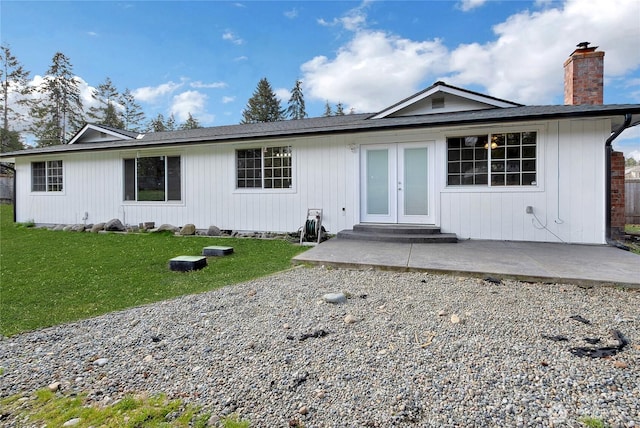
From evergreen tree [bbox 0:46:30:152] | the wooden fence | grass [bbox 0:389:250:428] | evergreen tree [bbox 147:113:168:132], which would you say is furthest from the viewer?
evergreen tree [bbox 147:113:168:132]

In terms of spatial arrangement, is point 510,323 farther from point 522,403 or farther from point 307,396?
point 307,396

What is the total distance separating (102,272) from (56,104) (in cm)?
3048

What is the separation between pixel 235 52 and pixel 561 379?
16.1m

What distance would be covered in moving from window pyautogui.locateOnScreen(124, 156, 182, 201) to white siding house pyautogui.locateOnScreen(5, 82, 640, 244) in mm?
33

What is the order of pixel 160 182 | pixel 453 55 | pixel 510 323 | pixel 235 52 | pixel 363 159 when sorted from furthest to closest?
pixel 235 52
pixel 453 55
pixel 160 182
pixel 363 159
pixel 510 323

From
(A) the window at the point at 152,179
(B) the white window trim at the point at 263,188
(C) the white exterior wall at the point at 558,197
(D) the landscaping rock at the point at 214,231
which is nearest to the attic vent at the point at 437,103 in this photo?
(C) the white exterior wall at the point at 558,197

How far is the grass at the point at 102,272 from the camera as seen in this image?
3264 mm

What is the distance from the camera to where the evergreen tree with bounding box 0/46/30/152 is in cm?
2466

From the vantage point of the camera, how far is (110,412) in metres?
1.65

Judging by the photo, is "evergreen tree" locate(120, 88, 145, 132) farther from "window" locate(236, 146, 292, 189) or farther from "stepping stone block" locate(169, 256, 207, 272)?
"stepping stone block" locate(169, 256, 207, 272)

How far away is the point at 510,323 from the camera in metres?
2.58

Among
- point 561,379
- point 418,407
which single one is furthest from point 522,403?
point 418,407

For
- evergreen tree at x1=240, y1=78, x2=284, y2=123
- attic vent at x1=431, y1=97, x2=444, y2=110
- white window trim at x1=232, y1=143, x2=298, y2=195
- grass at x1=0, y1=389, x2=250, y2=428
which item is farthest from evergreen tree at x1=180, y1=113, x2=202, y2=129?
grass at x1=0, y1=389, x2=250, y2=428

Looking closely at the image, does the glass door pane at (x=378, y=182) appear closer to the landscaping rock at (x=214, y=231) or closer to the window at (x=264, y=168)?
the window at (x=264, y=168)
